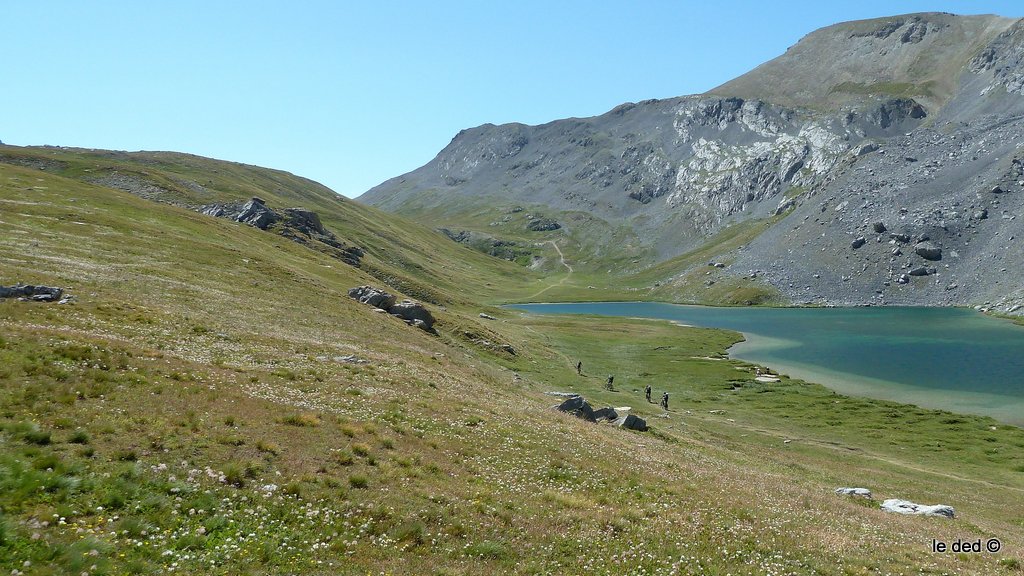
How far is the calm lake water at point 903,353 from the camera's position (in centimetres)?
7200

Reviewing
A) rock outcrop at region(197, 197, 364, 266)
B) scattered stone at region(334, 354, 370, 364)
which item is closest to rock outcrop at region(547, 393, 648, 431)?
scattered stone at region(334, 354, 370, 364)

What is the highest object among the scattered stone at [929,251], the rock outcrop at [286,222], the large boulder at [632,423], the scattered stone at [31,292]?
the scattered stone at [929,251]

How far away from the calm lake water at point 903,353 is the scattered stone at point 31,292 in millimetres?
90561

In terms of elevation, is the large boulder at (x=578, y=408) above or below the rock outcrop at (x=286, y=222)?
below

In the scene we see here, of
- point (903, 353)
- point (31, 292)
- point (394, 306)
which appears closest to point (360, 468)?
point (31, 292)

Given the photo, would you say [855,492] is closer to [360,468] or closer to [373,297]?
[360,468]

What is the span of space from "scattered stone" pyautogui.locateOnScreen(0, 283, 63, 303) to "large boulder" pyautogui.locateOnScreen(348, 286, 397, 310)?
4057cm

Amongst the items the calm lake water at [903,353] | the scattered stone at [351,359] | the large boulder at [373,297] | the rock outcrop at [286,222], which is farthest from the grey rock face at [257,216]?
the calm lake water at [903,353]

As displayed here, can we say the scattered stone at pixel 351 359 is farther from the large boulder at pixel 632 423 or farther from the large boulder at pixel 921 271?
the large boulder at pixel 921 271

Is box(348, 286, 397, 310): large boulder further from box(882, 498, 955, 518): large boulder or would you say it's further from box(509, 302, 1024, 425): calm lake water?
box(509, 302, 1024, 425): calm lake water

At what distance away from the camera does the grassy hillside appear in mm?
13060

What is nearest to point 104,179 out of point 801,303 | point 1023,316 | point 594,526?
point 594,526

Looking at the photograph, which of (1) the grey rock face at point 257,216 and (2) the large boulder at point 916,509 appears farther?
(1) the grey rock face at point 257,216

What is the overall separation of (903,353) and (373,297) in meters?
97.3
